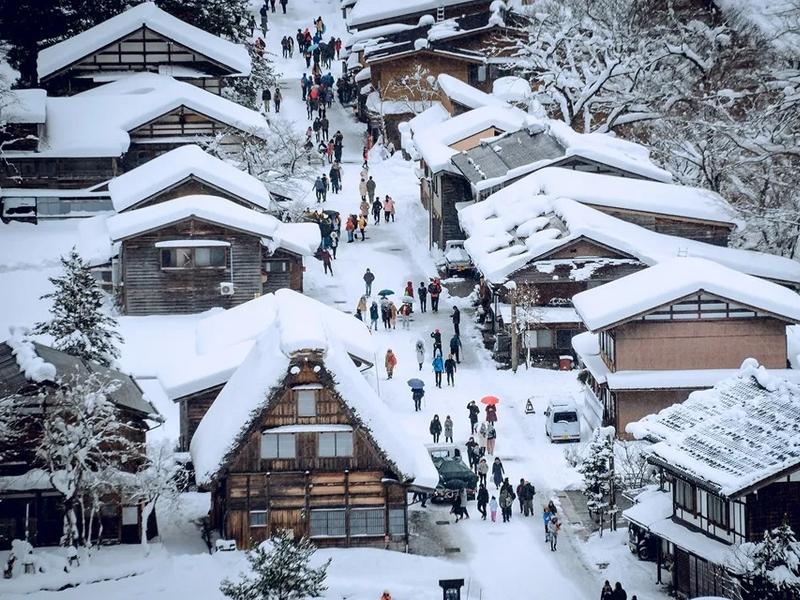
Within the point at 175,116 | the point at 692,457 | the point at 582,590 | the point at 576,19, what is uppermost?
the point at 576,19

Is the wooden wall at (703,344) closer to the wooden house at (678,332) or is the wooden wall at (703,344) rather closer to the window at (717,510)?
the wooden house at (678,332)

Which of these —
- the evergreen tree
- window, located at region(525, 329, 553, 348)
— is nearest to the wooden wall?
the evergreen tree

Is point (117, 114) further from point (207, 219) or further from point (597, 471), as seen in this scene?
point (597, 471)

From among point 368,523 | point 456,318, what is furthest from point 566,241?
point 368,523

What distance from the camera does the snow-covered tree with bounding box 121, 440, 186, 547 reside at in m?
42.2

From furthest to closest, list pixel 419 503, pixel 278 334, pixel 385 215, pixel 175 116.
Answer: pixel 385 215 → pixel 175 116 → pixel 419 503 → pixel 278 334

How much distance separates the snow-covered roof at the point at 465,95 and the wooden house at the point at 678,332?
1023 inches

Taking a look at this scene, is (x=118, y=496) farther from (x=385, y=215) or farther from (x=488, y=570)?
(x=385, y=215)

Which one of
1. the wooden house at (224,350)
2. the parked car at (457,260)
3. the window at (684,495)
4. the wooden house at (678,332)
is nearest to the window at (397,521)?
the wooden house at (224,350)

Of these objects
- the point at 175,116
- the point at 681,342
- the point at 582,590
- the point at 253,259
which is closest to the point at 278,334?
the point at 582,590

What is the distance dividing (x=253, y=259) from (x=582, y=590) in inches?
913

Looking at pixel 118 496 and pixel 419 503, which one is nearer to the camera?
pixel 118 496

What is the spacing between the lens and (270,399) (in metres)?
42.2

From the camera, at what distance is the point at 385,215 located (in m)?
75.8
